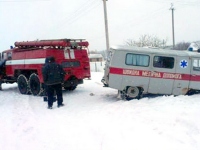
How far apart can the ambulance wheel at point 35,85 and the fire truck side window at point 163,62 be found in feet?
16.7

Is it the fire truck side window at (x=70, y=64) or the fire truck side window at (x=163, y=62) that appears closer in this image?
the fire truck side window at (x=163, y=62)

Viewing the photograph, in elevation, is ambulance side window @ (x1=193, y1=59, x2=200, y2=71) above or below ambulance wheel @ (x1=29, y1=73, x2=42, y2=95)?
above

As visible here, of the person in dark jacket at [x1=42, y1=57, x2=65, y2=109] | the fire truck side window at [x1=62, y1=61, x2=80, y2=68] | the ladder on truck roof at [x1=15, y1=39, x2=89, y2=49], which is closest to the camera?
the person in dark jacket at [x1=42, y1=57, x2=65, y2=109]

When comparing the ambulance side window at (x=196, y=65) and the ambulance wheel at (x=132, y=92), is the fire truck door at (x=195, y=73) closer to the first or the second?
the ambulance side window at (x=196, y=65)

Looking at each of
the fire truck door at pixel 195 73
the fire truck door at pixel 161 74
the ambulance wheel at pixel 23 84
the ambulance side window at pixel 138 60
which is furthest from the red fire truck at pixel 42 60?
the fire truck door at pixel 195 73

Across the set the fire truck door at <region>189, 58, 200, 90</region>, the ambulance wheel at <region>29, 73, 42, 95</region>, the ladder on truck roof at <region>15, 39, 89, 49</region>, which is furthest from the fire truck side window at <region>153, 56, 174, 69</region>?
the ambulance wheel at <region>29, 73, 42, 95</region>

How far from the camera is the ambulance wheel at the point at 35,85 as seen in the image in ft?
39.4

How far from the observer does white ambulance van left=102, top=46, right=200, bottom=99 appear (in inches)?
393

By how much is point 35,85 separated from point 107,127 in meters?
6.74

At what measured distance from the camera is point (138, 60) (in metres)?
10.1

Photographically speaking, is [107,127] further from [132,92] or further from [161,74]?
[161,74]

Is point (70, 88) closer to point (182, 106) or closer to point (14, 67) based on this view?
point (14, 67)

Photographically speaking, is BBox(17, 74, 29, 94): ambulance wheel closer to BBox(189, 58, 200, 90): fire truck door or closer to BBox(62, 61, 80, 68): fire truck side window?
BBox(62, 61, 80, 68): fire truck side window

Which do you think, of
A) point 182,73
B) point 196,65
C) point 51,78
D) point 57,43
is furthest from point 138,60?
point 57,43
